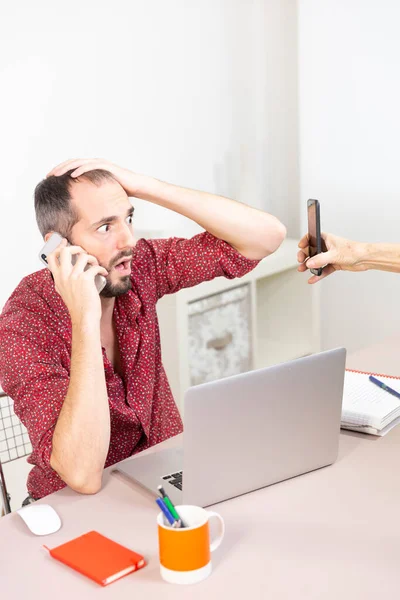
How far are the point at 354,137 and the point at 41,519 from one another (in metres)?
2.84

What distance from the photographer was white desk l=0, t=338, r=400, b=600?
0.99m

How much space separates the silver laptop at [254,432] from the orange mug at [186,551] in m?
0.17

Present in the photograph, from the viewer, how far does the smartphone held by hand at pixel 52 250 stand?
5.08 ft

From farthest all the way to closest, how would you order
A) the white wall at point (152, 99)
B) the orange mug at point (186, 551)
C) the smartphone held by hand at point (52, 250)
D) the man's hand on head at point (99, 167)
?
the white wall at point (152, 99) → the man's hand on head at point (99, 167) → the smartphone held by hand at point (52, 250) → the orange mug at point (186, 551)

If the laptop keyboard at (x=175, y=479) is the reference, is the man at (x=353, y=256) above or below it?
above

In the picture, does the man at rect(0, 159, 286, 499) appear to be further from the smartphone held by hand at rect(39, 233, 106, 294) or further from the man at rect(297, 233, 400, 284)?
the man at rect(297, 233, 400, 284)

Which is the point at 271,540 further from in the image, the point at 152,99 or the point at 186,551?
the point at 152,99

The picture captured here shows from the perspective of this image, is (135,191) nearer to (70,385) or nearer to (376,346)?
(70,385)

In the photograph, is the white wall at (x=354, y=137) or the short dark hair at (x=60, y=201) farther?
the white wall at (x=354, y=137)

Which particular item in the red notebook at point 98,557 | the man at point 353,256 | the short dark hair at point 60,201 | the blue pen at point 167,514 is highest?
the short dark hair at point 60,201

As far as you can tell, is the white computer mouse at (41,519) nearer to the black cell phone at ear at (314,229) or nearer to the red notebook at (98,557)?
the red notebook at (98,557)

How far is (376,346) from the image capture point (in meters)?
2.08

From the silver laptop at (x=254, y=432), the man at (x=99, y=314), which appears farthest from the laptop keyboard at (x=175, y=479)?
the man at (x=99, y=314)

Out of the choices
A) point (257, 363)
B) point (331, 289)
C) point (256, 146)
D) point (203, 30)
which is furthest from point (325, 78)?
point (257, 363)
